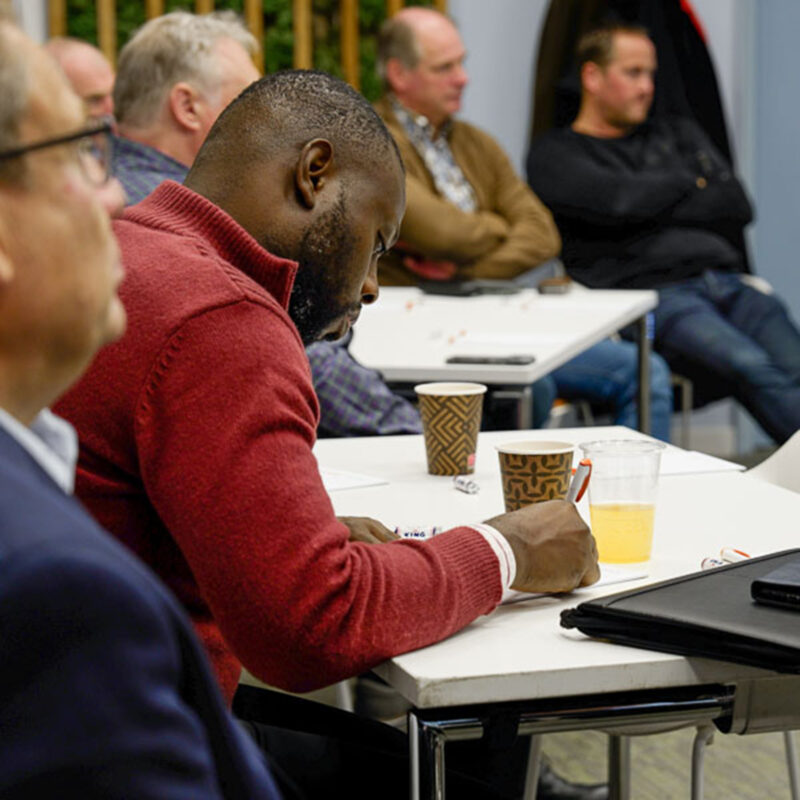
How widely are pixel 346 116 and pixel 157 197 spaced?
0.78 feet

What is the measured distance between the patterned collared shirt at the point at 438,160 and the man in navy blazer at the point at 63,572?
4278 mm

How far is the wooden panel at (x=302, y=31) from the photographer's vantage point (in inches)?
223

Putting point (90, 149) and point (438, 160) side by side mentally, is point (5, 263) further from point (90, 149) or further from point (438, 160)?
point (438, 160)

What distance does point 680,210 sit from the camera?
5.26 metres

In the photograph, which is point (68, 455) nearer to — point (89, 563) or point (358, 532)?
point (89, 563)

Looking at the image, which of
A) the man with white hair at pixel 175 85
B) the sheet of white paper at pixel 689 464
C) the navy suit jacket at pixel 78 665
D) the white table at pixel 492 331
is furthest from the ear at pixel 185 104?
the navy suit jacket at pixel 78 665

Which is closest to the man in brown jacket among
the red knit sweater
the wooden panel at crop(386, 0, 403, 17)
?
the wooden panel at crop(386, 0, 403, 17)

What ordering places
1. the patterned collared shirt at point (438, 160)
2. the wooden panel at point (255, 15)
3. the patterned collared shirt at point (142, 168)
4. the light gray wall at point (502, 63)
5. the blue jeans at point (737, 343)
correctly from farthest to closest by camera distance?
the light gray wall at point (502, 63) < the wooden panel at point (255, 15) < the patterned collared shirt at point (438, 160) < the blue jeans at point (737, 343) < the patterned collared shirt at point (142, 168)

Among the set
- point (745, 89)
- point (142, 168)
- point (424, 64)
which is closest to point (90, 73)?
point (424, 64)

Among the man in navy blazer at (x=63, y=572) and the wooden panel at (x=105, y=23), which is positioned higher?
the man in navy blazer at (x=63, y=572)

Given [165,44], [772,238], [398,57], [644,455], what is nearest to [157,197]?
[644,455]

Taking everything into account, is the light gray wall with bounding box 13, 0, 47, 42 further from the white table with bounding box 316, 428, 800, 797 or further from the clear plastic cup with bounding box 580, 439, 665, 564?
the white table with bounding box 316, 428, 800, 797

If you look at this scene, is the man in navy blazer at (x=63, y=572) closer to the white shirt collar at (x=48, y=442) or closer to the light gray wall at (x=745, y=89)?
the white shirt collar at (x=48, y=442)

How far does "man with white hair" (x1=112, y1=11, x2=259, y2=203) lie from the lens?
9.96 feet
